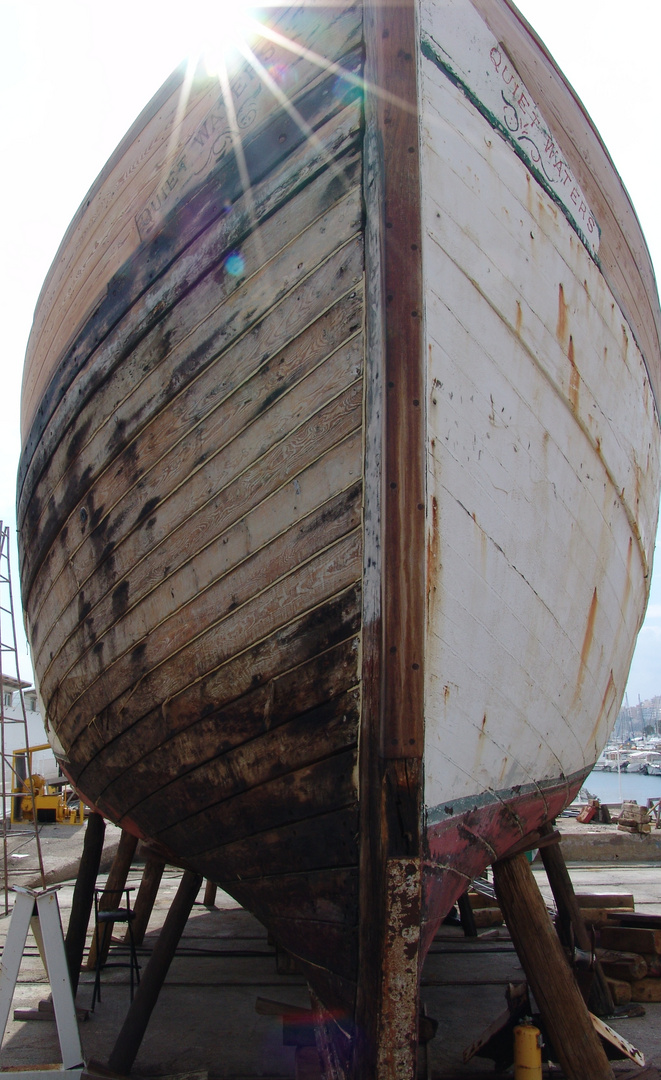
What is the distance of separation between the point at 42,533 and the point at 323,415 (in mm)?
1724

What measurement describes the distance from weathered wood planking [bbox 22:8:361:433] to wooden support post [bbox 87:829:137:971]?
12.7 feet

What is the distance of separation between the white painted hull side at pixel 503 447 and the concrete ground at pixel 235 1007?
70.5 inches

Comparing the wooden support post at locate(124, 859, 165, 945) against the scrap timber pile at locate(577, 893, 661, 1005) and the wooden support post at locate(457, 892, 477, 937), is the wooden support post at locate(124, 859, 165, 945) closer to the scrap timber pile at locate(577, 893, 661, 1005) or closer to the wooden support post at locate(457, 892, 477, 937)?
the wooden support post at locate(457, 892, 477, 937)

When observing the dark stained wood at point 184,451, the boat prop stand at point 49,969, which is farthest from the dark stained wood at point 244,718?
the boat prop stand at point 49,969

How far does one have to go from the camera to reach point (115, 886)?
19.1ft

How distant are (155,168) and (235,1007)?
466 cm

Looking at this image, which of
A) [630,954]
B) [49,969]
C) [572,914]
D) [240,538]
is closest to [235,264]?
[240,538]

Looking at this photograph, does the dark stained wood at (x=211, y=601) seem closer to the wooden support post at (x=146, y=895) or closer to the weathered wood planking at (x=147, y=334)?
the weathered wood planking at (x=147, y=334)

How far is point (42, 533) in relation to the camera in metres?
3.09

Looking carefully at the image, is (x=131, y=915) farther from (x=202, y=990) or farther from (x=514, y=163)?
(x=514, y=163)

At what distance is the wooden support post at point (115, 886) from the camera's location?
5426 millimetres

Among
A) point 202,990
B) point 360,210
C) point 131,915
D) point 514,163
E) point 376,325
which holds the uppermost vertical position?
point 514,163

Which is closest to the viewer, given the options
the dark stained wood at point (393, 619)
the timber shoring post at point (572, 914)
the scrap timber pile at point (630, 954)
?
the dark stained wood at point (393, 619)

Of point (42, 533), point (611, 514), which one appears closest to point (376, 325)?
point (611, 514)
